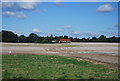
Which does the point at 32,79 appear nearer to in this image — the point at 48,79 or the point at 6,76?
the point at 48,79

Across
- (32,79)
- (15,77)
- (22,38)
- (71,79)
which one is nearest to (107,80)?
(71,79)

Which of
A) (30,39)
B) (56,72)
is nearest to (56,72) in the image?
(56,72)

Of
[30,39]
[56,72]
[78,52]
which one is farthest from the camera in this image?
[30,39]

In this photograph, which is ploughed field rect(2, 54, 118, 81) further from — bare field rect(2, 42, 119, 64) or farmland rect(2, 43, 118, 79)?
bare field rect(2, 42, 119, 64)

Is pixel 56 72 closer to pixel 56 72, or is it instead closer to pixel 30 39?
pixel 56 72

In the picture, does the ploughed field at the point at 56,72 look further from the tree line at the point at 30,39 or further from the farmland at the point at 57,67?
the tree line at the point at 30,39

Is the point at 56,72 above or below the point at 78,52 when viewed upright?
above

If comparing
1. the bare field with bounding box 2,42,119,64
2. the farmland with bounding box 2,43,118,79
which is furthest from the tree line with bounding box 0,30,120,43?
the farmland with bounding box 2,43,118,79

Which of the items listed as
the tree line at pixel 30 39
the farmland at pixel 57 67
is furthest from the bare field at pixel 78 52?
the tree line at pixel 30 39

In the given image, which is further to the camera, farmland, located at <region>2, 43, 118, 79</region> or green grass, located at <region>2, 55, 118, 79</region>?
farmland, located at <region>2, 43, 118, 79</region>

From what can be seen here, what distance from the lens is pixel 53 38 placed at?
3526 inches

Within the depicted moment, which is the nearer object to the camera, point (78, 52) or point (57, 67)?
point (57, 67)

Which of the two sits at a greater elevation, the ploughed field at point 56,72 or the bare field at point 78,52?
the ploughed field at point 56,72

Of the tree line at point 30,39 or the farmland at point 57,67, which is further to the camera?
the tree line at point 30,39
